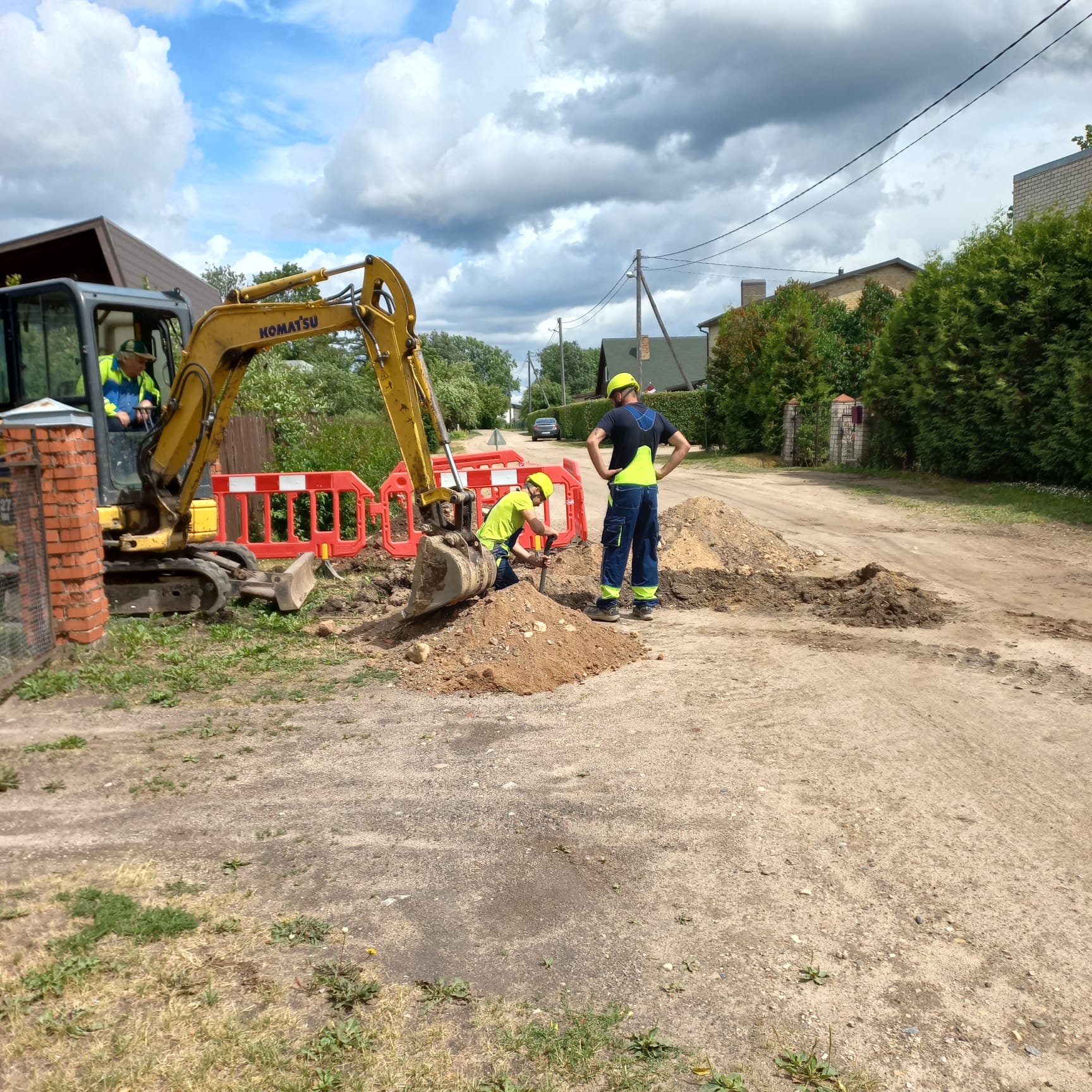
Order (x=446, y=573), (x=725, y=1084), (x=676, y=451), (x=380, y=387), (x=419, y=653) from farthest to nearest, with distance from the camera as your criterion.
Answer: (x=676, y=451)
(x=380, y=387)
(x=446, y=573)
(x=419, y=653)
(x=725, y=1084)

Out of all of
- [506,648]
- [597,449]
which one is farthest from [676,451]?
[506,648]

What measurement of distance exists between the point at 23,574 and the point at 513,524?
3.80m

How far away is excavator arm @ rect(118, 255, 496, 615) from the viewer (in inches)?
288

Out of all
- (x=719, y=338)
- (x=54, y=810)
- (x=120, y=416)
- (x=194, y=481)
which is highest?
(x=719, y=338)

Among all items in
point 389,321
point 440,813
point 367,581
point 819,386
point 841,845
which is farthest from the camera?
point 819,386

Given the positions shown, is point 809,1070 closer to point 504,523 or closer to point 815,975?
point 815,975

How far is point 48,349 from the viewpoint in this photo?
8.05 metres

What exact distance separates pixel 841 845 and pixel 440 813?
182cm

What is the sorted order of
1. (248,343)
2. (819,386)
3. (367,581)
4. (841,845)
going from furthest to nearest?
(819,386)
(367,581)
(248,343)
(841,845)

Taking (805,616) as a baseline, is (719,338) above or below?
above

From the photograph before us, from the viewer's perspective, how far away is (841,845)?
4008 millimetres

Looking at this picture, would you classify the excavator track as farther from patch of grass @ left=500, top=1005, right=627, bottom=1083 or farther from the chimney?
the chimney

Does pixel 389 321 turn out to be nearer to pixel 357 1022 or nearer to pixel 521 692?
pixel 521 692

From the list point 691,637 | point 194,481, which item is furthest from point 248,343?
point 691,637
